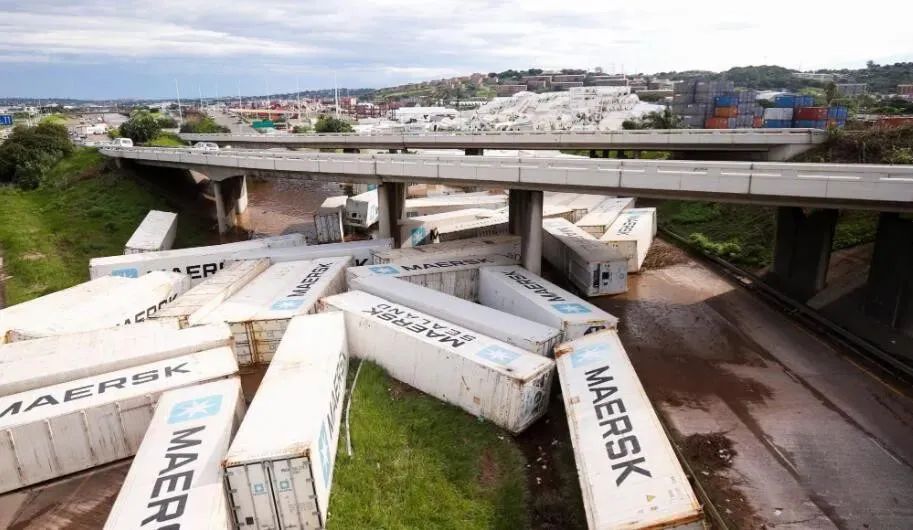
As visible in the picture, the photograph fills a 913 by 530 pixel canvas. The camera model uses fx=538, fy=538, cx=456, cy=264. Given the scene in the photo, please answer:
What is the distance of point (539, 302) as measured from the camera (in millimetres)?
25156

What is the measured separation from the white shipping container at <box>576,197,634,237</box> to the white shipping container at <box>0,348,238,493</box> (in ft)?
97.5

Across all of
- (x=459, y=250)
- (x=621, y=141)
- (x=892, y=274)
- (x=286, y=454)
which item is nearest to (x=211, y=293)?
(x=459, y=250)

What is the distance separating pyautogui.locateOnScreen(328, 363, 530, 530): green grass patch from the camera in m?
15.2

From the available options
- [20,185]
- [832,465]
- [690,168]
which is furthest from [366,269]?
[20,185]

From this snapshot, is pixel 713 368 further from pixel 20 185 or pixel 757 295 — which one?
pixel 20 185

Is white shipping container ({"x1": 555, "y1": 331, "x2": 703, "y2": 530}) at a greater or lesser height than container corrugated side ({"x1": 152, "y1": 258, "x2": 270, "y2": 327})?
lesser

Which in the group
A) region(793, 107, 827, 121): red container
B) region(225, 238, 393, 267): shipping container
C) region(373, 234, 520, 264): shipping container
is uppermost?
region(793, 107, 827, 121): red container

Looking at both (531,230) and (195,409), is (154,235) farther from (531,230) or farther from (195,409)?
(195,409)

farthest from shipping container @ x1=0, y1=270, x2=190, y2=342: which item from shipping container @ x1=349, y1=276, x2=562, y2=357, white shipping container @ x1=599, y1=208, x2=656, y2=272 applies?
white shipping container @ x1=599, y1=208, x2=656, y2=272

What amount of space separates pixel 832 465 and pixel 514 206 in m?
25.3

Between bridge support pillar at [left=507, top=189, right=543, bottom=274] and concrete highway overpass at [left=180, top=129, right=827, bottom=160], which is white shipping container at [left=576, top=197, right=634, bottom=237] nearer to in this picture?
concrete highway overpass at [left=180, top=129, right=827, bottom=160]

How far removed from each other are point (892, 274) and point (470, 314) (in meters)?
20.8

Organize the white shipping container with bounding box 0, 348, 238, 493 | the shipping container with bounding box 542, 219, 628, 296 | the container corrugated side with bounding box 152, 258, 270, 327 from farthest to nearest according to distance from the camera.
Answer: the shipping container with bounding box 542, 219, 628, 296, the container corrugated side with bounding box 152, 258, 270, 327, the white shipping container with bounding box 0, 348, 238, 493

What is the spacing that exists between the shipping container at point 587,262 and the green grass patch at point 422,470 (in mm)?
16051
